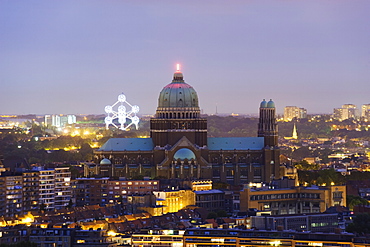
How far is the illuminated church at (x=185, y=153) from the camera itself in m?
146

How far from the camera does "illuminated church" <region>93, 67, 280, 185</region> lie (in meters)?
146

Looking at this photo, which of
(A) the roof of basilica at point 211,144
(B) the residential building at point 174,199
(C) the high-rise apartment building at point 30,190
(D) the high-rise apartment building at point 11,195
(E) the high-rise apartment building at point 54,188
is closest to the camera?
(D) the high-rise apartment building at point 11,195

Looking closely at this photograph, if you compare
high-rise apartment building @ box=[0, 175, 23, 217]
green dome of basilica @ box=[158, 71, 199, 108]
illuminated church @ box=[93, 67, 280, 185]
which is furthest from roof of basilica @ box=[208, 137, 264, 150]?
high-rise apartment building @ box=[0, 175, 23, 217]

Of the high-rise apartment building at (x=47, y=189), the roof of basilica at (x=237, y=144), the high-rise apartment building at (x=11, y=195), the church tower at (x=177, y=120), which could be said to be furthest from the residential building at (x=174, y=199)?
the roof of basilica at (x=237, y=144)

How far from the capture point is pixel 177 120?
486 feet

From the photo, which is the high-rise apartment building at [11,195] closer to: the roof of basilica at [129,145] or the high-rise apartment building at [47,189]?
the high-rise apartment building at [47,189]

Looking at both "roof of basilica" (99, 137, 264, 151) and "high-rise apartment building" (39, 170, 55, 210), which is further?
"roof of basilica" (99, 137, 264, 151)

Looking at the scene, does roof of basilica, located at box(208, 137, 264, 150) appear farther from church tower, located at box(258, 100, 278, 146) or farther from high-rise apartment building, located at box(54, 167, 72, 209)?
high-rise apartment building, located at box(54, 167, 72, 209)

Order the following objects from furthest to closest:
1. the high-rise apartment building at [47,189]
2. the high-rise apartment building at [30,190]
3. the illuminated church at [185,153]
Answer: the illuminated church at [185,153]
the high-rise apartment building at [47,189]
the high-rise apartment building at [30,190]

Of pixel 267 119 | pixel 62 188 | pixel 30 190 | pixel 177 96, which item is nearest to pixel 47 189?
pixel 30 190

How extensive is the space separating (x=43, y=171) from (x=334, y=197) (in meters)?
26.8

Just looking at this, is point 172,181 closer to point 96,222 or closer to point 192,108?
point 192,108

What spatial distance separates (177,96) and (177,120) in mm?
2629

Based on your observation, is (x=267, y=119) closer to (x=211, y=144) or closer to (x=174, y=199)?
(x=211, y=144)
